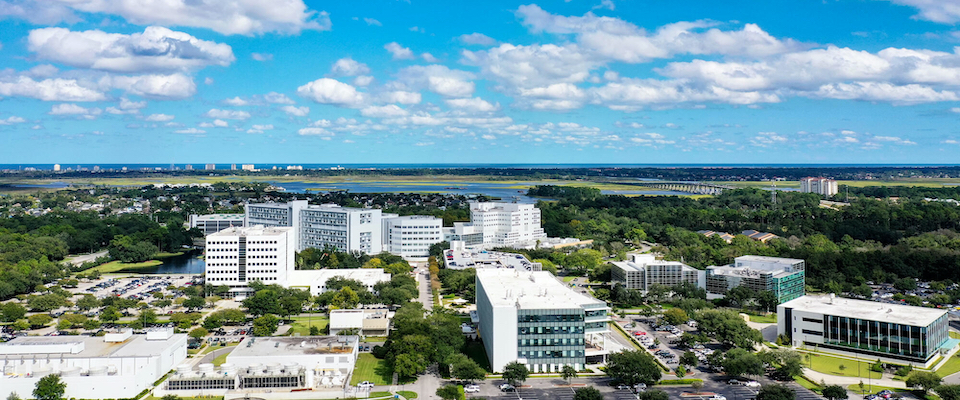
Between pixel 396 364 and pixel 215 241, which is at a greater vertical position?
pixel 215 241

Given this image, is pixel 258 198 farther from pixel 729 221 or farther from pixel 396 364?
pixel 396 364

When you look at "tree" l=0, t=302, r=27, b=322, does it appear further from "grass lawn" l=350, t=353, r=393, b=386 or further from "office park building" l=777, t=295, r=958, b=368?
"office park building" l=777, t=295, r=958, b=368

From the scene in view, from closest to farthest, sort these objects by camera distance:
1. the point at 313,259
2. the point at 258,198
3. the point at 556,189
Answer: the point at 313,259 < the point at 258,198 < the point at 556,189

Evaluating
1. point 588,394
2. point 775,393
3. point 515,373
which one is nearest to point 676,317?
point 775,393

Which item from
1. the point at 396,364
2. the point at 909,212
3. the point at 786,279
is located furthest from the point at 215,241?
the point at 909,212

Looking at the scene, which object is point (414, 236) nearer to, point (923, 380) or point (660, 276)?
point (660, 276)

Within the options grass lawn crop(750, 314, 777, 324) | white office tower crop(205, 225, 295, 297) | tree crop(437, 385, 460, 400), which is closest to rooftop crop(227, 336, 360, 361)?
tree crop(437, 385, 460, 400)

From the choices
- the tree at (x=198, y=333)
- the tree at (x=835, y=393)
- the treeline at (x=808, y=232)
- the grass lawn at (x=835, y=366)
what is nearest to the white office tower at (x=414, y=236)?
the treeline at (x=808, y=232)
